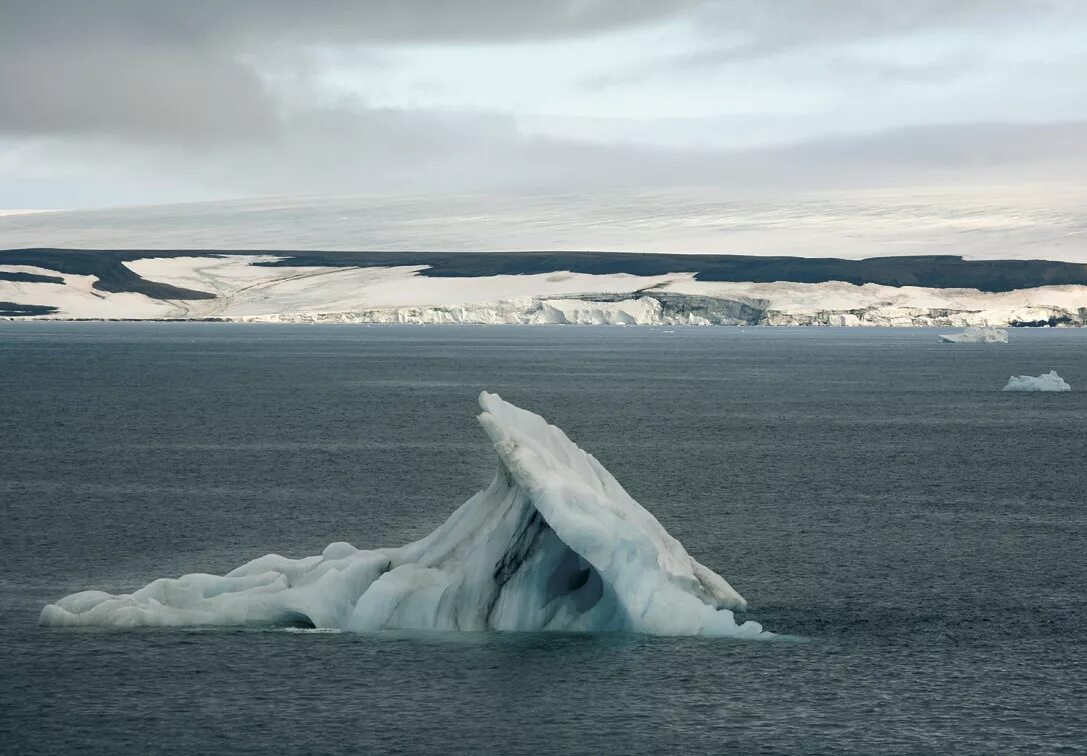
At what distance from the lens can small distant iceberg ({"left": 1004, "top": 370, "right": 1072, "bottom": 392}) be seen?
347 feet

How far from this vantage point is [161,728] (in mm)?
22438

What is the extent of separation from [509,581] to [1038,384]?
279 feet

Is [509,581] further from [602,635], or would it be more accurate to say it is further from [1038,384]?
[1038,384]

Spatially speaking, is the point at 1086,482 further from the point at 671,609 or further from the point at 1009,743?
the point at 1009,743

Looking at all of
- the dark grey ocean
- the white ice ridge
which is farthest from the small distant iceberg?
the white ice ridge

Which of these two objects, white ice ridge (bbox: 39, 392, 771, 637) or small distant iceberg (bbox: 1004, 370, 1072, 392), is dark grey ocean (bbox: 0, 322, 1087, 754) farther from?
small distant iceberg (bbox: 1004, 370, 1072, 392)

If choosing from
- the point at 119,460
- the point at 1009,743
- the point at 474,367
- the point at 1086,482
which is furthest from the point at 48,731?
the point at 474,367

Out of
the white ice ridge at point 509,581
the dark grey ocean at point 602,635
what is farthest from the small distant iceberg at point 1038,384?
the white ice ridge at point 509,581

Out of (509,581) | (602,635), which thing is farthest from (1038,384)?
(509,581)

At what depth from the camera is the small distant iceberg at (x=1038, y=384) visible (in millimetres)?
105688

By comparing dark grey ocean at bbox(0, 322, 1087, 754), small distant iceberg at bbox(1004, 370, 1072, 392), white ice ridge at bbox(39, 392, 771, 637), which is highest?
white ice ridge at bbox(39, 392, 771, 637)

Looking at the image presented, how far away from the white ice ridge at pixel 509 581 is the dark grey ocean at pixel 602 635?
65 centimetres

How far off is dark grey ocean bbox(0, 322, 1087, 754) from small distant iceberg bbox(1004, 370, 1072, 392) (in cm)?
1902

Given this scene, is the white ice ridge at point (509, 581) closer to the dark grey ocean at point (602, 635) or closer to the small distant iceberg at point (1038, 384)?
the dark grey ocean at point (602, 635)
